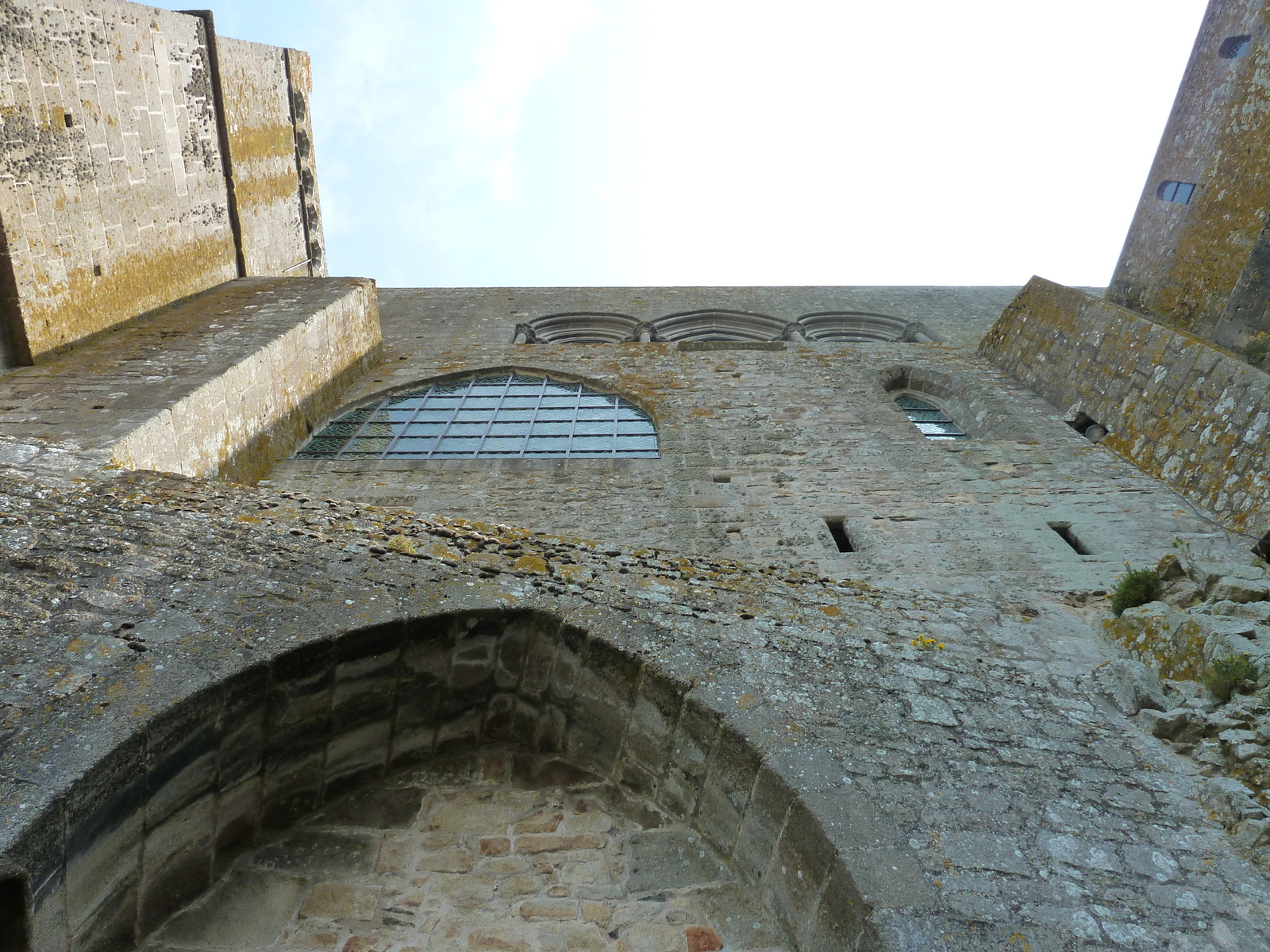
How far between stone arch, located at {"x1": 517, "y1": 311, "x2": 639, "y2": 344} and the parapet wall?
4402mm

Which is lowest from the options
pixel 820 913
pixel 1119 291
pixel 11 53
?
pixel 820 913

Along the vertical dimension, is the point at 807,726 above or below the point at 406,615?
below

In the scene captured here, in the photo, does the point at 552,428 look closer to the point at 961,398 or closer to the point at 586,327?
the point at 961,398

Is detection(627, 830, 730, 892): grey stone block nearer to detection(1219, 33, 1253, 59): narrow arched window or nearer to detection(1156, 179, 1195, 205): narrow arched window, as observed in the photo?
detection(1156, 179, 1195, 205): narrow arched window

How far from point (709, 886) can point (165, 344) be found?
18.1 feet

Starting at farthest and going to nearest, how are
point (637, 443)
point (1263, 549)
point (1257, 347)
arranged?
point (637, 443) < point (1257, 347) < point (1263, 549)

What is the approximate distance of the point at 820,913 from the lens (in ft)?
8.04

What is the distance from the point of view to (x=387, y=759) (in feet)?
10.5

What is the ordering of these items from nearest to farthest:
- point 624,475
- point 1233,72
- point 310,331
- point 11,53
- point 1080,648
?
point 1080,648
point 11,53
point 624,475
point 1233,72
point 310,331

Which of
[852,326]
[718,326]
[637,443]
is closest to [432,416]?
[637,443]

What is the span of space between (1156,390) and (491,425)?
16.7 ft

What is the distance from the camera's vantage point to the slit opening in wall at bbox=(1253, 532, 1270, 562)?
15.6 feet

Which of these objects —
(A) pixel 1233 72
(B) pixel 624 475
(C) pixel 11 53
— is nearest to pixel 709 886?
(B) pixel 624 475

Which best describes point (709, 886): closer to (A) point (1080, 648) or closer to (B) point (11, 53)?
(A) point (1080, 648)
